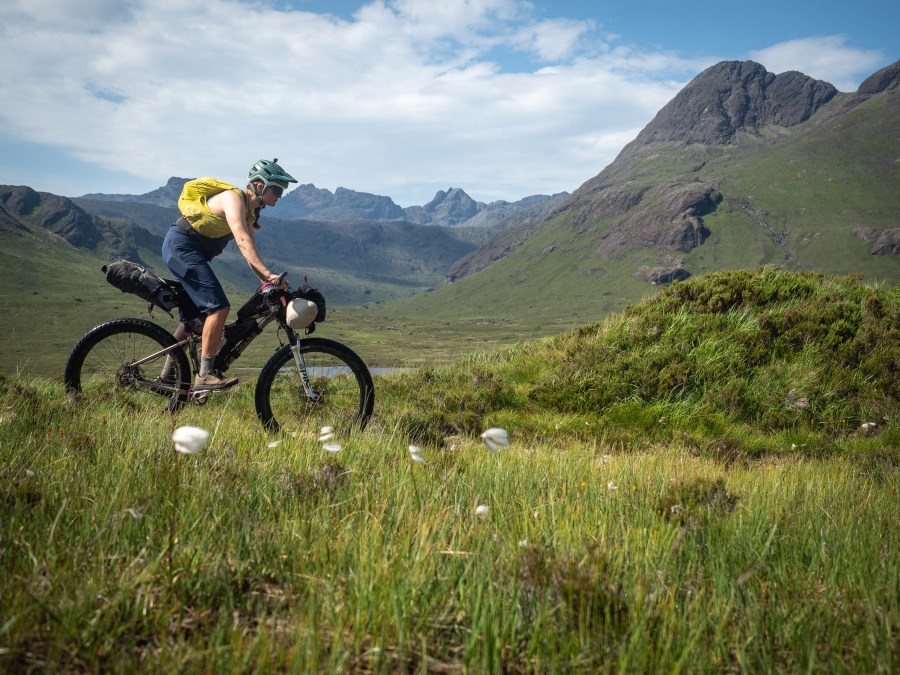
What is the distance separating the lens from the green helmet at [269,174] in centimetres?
740

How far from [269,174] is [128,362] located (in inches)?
133

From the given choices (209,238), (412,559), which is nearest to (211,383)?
(209,238)

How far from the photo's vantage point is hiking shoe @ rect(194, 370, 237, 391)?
7.43 meters

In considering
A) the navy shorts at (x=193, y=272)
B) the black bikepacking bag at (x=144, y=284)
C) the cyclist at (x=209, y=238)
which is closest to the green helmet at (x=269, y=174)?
the cyclist at (x=209, y=238)

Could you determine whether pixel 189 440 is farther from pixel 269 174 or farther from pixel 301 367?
pixel 269 174

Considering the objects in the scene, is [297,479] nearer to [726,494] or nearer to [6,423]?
[6,423]

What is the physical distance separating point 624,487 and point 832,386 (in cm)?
710

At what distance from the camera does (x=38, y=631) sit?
75.9 inches

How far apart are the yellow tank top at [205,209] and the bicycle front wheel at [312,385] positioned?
1.77 m

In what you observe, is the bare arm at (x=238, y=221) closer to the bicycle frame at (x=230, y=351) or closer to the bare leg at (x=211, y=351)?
the bicycle frame at (x=230, y=351)

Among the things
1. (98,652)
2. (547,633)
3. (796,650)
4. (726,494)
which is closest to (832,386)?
(726,494)

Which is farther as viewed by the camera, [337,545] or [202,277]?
[202,277]

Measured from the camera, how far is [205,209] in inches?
288

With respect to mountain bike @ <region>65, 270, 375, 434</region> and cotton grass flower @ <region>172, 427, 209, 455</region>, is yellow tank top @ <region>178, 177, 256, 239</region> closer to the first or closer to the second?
mountain bike @ <region>65, 270, 375, 434</region>
